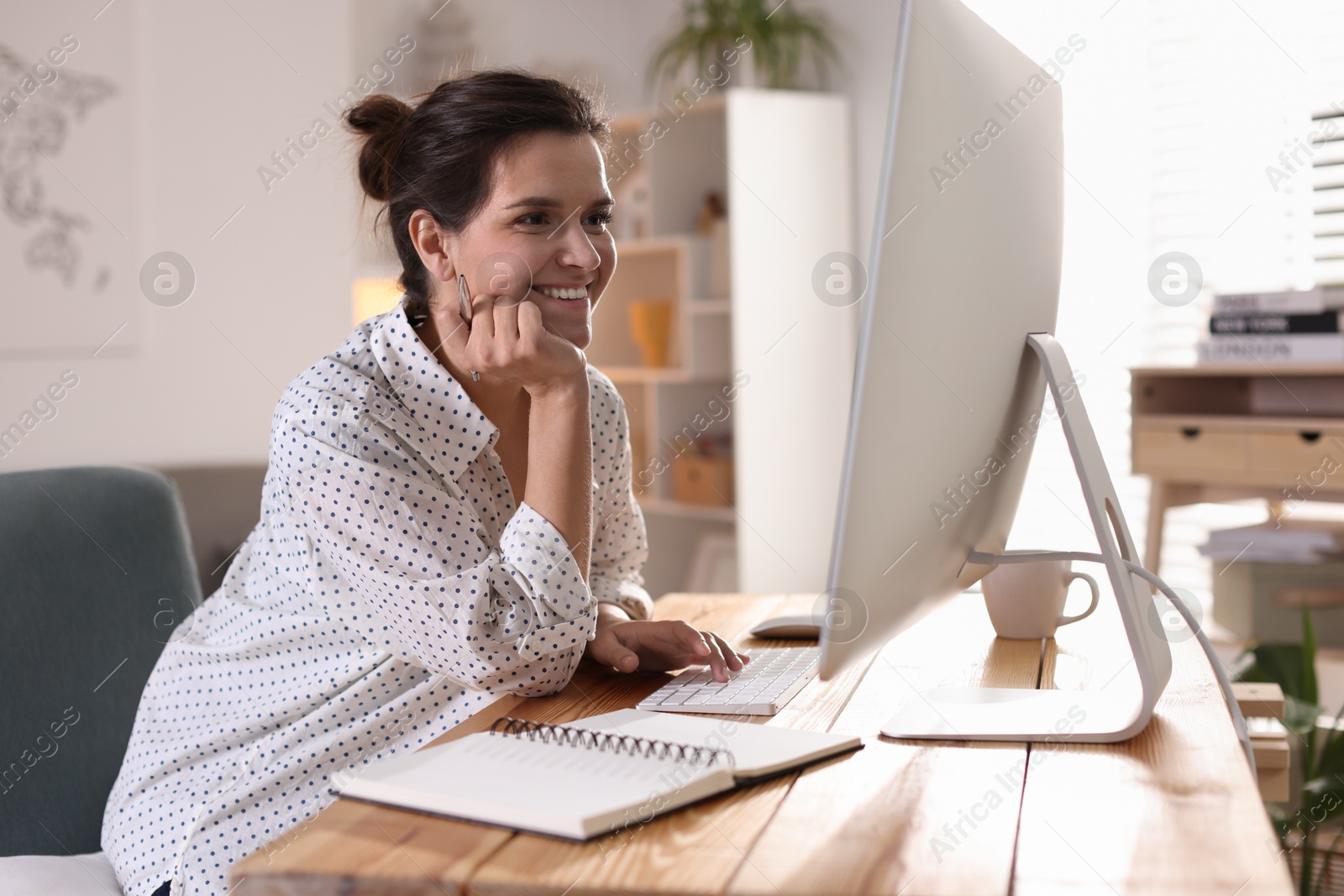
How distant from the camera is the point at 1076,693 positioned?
994 mm

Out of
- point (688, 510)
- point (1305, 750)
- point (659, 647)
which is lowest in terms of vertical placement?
point (1305, 750)

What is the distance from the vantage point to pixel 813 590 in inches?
140

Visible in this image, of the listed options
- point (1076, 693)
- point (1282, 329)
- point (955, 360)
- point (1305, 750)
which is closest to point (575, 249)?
point (955, 360)

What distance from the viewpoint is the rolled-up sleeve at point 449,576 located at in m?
1.01

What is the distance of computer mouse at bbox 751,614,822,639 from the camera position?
1298 mm

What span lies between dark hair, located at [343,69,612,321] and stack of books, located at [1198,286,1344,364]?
57.4 inches

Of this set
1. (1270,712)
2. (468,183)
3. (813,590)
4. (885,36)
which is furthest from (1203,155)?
(468,183)

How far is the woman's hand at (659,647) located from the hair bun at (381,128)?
66 cm

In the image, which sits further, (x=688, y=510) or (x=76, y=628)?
(x=688, y=510)

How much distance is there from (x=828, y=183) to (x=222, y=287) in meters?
1.79

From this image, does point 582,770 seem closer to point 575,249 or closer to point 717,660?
point 717,660

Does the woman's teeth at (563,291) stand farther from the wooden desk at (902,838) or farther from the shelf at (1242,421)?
the shelf at (1242,421)

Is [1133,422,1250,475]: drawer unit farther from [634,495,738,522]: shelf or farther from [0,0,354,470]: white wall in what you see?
[0,0,354,470]: white wall

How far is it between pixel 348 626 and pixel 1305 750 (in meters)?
1.56
